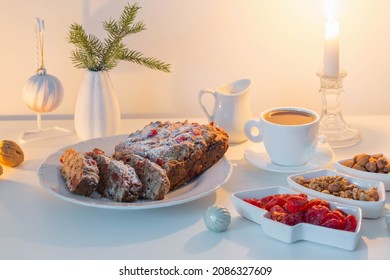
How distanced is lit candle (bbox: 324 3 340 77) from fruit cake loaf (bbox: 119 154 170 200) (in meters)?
0.48

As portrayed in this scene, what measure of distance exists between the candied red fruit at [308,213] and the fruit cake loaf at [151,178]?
0.59 ft

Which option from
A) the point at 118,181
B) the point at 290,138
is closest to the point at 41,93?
the point at 118,181

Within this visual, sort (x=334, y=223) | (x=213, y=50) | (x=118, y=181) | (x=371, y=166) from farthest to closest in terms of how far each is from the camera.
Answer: (x=213, y=50), (x=371, y=166), (x=118, y=181), (x=334, y=223)

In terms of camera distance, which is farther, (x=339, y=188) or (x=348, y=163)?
(x=348, y=163)

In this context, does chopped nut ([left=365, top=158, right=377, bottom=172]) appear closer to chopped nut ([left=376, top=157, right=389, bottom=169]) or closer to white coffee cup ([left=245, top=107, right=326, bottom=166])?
chopped nut ([left=376, top=157, right=389, bottom=169])

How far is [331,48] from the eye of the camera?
5.36 ft

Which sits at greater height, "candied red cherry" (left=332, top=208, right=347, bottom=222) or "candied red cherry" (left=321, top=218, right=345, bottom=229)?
"candied red cherry" (left=332, top=208, right=347, bottom=222)

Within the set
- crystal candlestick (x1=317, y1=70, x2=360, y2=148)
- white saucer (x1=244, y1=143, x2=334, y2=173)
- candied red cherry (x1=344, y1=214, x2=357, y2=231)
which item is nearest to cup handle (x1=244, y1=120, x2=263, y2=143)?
white saucer (x1=244, y1=143, x2=334, y2=173)

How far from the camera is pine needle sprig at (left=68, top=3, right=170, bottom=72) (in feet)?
5.38

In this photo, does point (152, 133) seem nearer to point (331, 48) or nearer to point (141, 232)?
point (141, 232)

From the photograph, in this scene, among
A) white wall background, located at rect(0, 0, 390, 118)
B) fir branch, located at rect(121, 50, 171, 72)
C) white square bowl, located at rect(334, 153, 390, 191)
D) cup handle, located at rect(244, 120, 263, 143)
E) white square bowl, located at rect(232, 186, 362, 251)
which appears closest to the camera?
white square bowl, located at rect(232, 186, 362, 251)

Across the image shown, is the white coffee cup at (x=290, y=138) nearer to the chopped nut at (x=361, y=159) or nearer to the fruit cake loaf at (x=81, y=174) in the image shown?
the chopped nut at (x=361, y=159)

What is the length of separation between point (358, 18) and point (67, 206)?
32.7 inches

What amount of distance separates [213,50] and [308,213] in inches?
27.7
